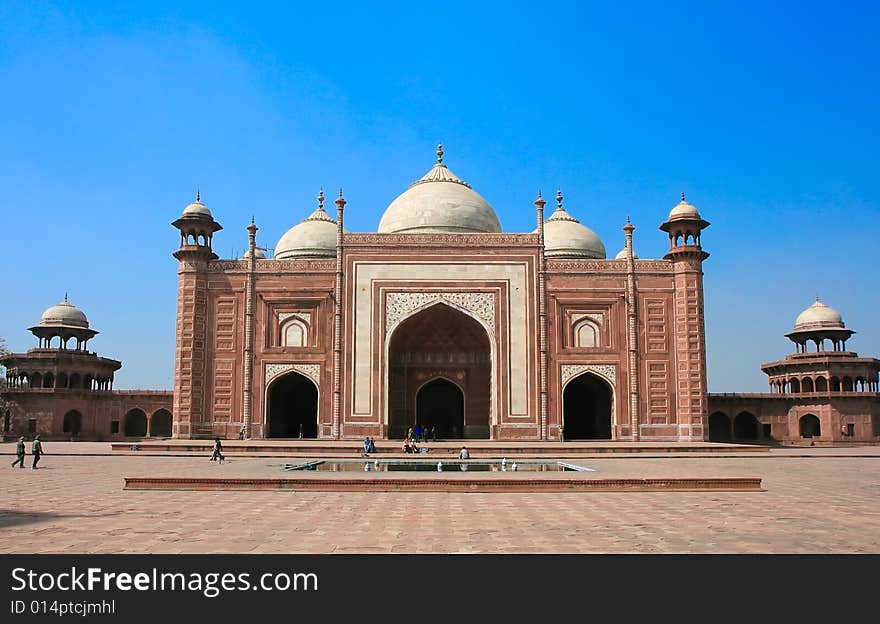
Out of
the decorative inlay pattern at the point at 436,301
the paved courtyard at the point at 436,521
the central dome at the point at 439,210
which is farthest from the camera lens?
the central dome at the point at 439,210

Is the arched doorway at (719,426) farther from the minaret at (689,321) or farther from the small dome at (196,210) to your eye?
the small dome at (196,210)

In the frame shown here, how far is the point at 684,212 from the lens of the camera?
23.8 m

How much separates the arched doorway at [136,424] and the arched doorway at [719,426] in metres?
22.1

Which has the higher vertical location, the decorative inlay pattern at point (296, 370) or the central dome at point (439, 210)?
the central dome at point (439, 210)

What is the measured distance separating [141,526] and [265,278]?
1774cm

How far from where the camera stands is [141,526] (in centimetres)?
636

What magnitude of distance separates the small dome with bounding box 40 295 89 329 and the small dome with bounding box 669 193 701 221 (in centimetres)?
2232

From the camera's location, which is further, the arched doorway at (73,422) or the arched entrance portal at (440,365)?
the arched doorway at (73,422)

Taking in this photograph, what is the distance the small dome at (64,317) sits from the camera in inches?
1180

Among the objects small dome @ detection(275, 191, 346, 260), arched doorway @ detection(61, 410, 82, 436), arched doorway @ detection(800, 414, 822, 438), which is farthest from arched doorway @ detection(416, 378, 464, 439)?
arched doorway @ detection(61, 410, 82, 436)

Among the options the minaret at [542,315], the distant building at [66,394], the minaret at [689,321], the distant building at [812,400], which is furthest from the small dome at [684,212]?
the distant building at [66,394]
